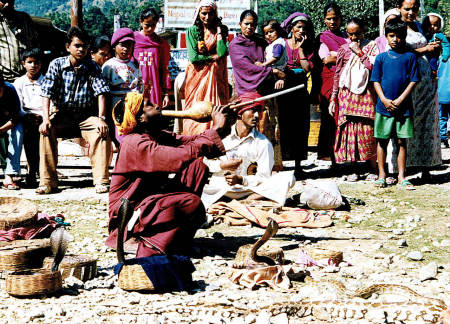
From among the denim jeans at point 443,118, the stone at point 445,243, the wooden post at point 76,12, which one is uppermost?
the wooden post at point 76,12

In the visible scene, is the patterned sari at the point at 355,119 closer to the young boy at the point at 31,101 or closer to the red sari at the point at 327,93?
the red sari at the point at 327,93

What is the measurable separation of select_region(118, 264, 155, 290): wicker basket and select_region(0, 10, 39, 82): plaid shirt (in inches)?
252

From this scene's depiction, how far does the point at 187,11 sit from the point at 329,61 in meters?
12.3

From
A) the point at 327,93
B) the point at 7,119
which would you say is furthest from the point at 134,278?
the point at 327,93

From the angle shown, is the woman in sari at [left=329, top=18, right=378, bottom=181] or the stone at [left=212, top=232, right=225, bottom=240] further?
the woman in sari at [left=329, top=18, right=378, bottom=181]

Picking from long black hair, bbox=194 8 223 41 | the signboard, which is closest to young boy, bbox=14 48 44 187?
long black hair, bbox=194 8 223 41

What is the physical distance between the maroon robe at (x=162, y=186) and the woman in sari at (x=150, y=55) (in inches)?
190

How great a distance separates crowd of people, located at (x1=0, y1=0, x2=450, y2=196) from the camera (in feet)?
28.0

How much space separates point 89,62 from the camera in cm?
863

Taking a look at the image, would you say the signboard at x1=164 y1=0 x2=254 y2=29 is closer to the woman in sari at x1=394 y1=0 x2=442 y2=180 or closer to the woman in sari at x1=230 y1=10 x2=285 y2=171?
the woman in sari at x1=230 y1=10 x2=285 y2=171

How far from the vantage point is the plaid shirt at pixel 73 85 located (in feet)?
27.9

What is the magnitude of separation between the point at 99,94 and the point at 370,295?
5.39 metres

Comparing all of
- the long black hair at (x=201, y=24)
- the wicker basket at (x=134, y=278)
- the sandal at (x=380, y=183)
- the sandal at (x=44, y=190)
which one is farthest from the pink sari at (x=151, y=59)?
the wicker basket at (x=134, y=278)

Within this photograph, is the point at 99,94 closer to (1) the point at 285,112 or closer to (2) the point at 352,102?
(1) the point at 285,112
